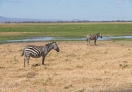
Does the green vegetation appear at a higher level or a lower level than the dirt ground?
higher

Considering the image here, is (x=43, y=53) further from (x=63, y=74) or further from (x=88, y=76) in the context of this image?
(x=88, y=76)

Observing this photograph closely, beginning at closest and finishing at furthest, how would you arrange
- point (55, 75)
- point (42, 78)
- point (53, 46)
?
point (42, 78)
point (55, 75)
point (53, 46)

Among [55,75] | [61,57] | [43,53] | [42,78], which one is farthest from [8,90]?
[61,57]

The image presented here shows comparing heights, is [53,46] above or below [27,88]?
above

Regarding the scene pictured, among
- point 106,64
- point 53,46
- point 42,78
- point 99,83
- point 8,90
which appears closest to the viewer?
point 8,90

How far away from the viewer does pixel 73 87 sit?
9.95 metres

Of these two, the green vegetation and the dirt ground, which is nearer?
the dirt ground

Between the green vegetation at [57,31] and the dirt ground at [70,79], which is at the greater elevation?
the green vegetation at [57,31]

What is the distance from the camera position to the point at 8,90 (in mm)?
9398

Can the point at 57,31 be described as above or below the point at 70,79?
above

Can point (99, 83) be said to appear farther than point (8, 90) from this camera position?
Yes

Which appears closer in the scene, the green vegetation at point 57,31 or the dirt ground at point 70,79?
the dirt ground at point 70,79

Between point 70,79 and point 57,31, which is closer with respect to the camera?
point 70,79

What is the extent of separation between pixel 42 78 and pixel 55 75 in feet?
3.23
